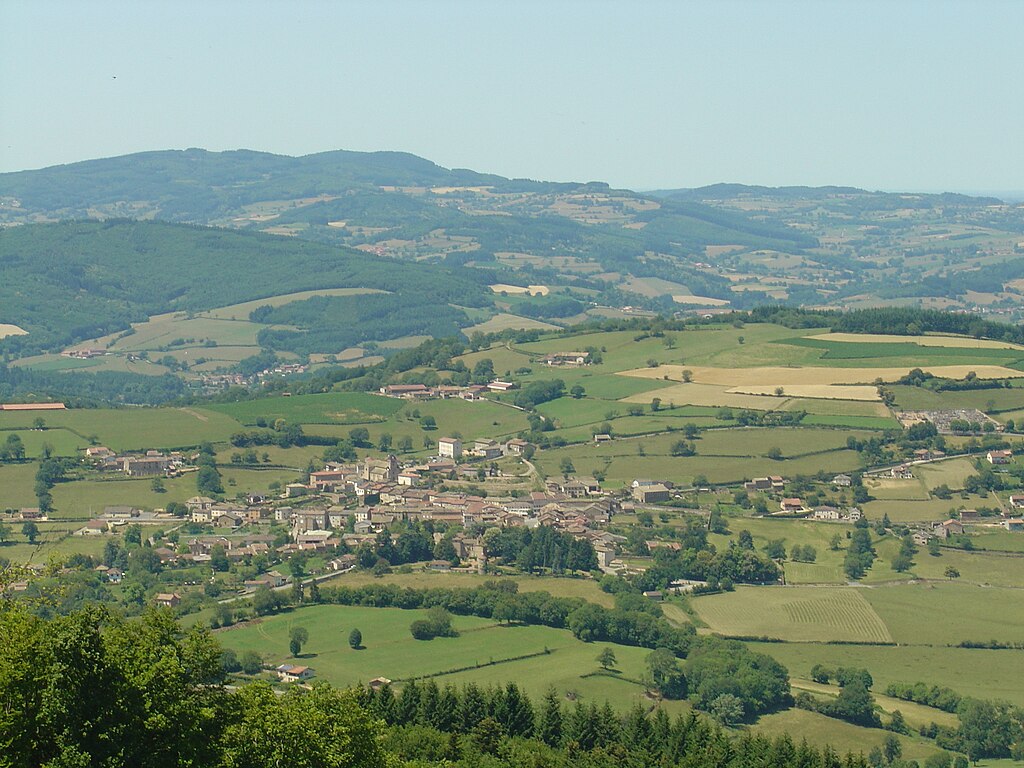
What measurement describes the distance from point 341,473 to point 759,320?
48.7 m

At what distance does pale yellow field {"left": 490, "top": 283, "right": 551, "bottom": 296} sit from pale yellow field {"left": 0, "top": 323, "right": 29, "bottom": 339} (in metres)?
55.0

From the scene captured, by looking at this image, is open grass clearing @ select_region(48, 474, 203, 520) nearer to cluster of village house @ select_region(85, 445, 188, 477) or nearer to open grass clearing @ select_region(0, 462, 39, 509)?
open grass clearing @ select_region(0, 462, 39, 509)

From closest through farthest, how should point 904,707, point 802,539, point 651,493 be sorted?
point 904,707 < point 802,539 < point 651,493

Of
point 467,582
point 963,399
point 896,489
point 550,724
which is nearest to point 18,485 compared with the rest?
point 467,582

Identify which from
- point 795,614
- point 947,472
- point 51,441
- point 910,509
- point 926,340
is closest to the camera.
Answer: point 795,614

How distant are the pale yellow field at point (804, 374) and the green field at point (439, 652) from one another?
152 ft

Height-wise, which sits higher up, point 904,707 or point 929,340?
point 929,340

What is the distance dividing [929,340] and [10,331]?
301 feet

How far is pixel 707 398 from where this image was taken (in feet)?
318

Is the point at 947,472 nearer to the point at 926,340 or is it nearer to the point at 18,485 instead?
the point at 926,340

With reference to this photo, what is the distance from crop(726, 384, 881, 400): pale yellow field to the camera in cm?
9450

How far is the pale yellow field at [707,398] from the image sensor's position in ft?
310

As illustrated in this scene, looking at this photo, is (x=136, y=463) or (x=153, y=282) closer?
(x=136, y=463)

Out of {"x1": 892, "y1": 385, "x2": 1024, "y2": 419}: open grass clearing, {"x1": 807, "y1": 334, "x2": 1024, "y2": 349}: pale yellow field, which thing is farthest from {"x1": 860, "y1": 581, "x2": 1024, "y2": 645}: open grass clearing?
{"x1": 807, "y1": 334, "x2": 1024, "y2": 349}: pale yellow field
